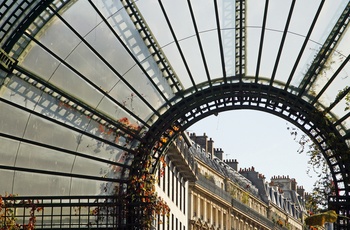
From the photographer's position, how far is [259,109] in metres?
31.9

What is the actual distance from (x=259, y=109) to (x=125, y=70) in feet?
12.7

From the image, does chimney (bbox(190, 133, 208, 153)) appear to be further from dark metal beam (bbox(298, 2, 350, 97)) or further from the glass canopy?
dark metal beam (bbox(298, 2, 350, 97))

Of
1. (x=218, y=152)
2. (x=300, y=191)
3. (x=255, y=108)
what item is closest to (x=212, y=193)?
(x=218, y=152)

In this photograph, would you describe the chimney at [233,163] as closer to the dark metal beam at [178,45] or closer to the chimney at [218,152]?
the chimney at [218,152]

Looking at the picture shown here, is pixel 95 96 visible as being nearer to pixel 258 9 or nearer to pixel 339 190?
pixel 258 9

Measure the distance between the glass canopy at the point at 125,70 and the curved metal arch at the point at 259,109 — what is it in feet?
0.27

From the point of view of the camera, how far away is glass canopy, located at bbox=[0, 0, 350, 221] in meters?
29.8

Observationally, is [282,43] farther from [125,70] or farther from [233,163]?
[233,163]

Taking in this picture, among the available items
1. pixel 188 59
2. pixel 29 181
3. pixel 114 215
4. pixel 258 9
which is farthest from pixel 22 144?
pixel 258 9

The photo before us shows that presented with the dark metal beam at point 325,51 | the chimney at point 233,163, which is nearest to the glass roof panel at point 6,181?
the dark metal beam at point 325,51

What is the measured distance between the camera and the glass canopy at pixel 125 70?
29781 mm

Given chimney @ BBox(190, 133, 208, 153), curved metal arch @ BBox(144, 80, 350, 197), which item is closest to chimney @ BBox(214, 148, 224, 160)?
chimney @ BBox(190, 133, 208, 153)

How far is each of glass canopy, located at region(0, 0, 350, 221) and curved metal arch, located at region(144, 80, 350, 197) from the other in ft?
0.27

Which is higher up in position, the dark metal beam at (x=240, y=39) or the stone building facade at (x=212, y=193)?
the stone building facade at (x=212, y=193)
